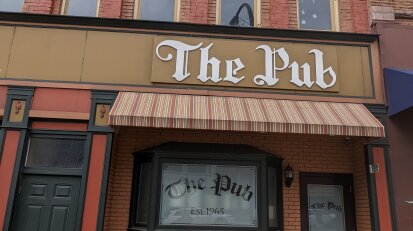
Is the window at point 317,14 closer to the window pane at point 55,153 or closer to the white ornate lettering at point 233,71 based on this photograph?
the white ornate lettering at point 233,71

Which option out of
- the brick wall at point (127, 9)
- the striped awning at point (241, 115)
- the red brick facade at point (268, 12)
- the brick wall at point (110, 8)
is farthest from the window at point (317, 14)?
the brick wall at point (110, 8)

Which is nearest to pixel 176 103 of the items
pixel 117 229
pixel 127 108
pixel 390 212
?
pixel 127 108

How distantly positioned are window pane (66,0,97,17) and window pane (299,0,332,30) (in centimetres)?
403

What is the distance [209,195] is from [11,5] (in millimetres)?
5151

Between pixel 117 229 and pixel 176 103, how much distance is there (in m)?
2.48

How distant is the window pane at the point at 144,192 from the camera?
6727 mm

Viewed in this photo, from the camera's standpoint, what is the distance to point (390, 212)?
631 cm

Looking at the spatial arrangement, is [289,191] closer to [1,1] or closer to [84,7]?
[84,7]

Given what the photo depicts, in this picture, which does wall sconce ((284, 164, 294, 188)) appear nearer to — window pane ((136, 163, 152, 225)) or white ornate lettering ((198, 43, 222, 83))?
white ornate lettering ((198, 43, 222, 83))

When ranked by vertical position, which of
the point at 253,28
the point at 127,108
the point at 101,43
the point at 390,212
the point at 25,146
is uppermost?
the point at 253,28

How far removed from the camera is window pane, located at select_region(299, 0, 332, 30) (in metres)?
7.55

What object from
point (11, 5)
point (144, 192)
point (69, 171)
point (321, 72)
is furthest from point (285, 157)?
point (11, 5)

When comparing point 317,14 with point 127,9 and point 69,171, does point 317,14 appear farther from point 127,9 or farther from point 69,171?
point 69,171

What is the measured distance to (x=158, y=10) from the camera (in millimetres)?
7477
